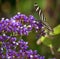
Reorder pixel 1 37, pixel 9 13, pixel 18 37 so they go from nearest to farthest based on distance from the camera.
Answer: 1. pixel 1 37
2. pixel 18 37
3. pixel 9 13

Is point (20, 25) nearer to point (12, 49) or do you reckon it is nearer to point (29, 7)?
point (12, 49)

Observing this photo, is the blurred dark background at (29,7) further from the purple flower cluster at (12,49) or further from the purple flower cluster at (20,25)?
the purple flower cluster at (12,49)

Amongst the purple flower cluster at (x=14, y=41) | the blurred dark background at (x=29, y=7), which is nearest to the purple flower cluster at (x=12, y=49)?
the purple flower cluster at (x=14, y=41)

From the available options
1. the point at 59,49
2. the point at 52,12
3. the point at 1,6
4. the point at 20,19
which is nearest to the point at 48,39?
the point at 59,49

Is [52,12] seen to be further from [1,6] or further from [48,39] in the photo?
[48,39]

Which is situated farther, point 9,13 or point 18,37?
point 9,13

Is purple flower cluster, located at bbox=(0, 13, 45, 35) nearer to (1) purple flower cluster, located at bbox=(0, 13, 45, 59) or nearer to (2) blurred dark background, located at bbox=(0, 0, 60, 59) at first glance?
(1) purple flower cluster, located at bbox=(0, 13, 45, 59)
